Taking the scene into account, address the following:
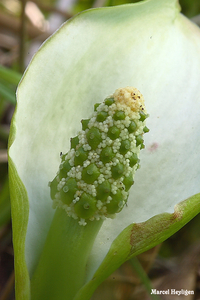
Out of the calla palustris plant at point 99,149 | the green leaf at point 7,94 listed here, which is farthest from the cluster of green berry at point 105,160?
the green leaf at point 7,94

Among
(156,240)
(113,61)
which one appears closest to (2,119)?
(113,61)

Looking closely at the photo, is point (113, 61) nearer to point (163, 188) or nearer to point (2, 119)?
point (163, 188)

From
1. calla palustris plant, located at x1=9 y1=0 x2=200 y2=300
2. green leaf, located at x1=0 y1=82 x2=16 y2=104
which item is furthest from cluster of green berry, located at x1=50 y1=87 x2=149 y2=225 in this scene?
green leaf, located at x1=0 y1=82 x2=16 y2=104

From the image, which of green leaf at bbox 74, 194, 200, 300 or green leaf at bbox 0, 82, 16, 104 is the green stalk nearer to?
green leaf at bbox 74, 194, 200, 300

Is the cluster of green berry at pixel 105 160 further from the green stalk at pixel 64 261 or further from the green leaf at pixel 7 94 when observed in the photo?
the green leaf at pixel 7 94

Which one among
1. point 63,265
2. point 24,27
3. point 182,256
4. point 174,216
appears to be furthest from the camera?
point 24,27

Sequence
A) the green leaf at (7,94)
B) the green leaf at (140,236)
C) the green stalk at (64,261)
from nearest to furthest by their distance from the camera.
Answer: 1. the green leaf at (140,236)
2. the green stalk at (64,261)
3. the green leaf at (7,94)

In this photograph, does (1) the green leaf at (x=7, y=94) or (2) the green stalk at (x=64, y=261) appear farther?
(1) the green leaf at (x=7, y=94)
